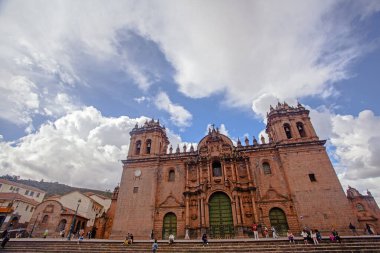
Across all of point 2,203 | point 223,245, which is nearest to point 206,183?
point 223,245

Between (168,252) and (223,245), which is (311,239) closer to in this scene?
(223,245)

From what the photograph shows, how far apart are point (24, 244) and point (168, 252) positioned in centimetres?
1271

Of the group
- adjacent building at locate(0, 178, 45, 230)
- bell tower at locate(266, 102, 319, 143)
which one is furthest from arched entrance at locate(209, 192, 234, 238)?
adjacent building at locate(0, 178, 45, 230)

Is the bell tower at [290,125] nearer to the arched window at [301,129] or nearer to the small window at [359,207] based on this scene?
the arched window at [301,129]

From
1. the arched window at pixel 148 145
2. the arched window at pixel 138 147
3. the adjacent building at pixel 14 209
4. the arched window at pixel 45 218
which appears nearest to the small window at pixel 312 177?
the arched window at pixel 148 145

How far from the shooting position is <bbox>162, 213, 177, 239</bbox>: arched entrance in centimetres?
2167

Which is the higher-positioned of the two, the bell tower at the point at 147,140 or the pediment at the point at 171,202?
the bell tower at the point at 147,140

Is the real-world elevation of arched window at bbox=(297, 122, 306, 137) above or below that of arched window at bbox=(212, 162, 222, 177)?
above

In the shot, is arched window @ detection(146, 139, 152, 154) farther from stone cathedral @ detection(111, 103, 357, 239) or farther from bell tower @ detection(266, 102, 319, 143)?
bell tower @ detection(266, 102, 319, 143)

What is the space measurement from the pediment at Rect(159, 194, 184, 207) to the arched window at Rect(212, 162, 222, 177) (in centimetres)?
502

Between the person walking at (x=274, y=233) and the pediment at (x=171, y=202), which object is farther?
the pediment at (x=171, y=202)

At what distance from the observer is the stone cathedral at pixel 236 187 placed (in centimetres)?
1991

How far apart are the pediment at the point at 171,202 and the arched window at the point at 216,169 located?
198 inches

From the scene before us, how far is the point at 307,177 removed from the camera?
21.2 m
